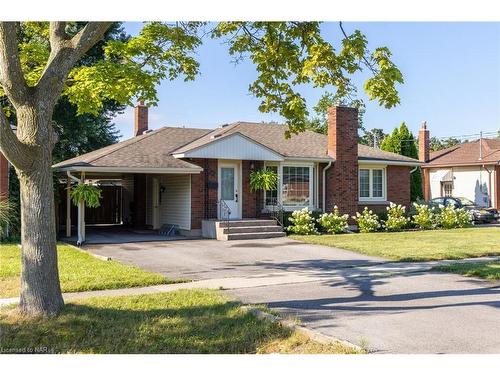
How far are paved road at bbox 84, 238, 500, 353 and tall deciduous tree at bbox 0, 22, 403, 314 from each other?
3.38 meters

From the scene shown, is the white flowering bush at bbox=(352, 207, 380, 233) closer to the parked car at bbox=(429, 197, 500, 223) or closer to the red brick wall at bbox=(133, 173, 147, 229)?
the parked car at bbox=(429, 197, 500, 223)

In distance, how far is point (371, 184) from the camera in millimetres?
23391

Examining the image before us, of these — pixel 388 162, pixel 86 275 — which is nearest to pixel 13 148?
pixel 86 275

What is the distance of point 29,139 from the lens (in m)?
7.32

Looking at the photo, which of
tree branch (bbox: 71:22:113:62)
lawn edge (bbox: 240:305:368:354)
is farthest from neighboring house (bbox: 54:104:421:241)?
lawn edge (bbox: 240:305:368:354)

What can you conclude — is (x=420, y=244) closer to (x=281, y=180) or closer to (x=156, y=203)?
(x=281, y=180)

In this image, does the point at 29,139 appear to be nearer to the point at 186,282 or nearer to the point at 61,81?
the point at 61,81

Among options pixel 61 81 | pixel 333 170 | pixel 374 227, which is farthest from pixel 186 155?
pixel 61 81

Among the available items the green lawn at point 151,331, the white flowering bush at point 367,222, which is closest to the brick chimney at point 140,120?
the white flowering bush at point 367,222

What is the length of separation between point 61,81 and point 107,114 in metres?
25.4

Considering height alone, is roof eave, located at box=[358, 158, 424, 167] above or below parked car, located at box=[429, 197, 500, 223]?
above

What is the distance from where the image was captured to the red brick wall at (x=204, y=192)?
750 inches

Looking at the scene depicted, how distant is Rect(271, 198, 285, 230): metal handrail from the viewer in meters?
20.0

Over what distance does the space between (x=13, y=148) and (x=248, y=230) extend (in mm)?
12002
